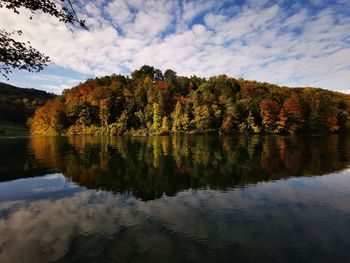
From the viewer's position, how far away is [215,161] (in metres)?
35.3

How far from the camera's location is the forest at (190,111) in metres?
117

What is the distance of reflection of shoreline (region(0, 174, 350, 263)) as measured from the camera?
1159 cm

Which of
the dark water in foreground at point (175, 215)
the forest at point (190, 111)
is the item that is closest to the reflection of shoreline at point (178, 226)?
the dark water in foreground at point (175, 215)

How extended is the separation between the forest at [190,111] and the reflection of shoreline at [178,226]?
9528 cm

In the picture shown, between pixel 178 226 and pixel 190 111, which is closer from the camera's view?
pixel 178 226

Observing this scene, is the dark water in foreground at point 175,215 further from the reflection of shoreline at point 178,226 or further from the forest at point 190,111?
the forest at point 190,111

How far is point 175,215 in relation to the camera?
15992 mm

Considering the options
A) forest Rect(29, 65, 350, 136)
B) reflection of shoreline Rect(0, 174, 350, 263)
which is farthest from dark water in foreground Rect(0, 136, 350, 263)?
forest Rect(29, 65, 350, 136)

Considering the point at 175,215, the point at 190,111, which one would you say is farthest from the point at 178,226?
the point at 190,111

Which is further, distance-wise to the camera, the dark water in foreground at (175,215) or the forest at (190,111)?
the forest at (190,111)

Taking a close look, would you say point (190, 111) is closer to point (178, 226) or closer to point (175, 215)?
point (175, 215)

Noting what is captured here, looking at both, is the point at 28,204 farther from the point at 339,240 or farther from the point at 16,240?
the point at 339,240

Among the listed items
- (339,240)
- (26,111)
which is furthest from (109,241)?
(26,111)

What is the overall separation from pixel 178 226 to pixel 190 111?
109 metres
